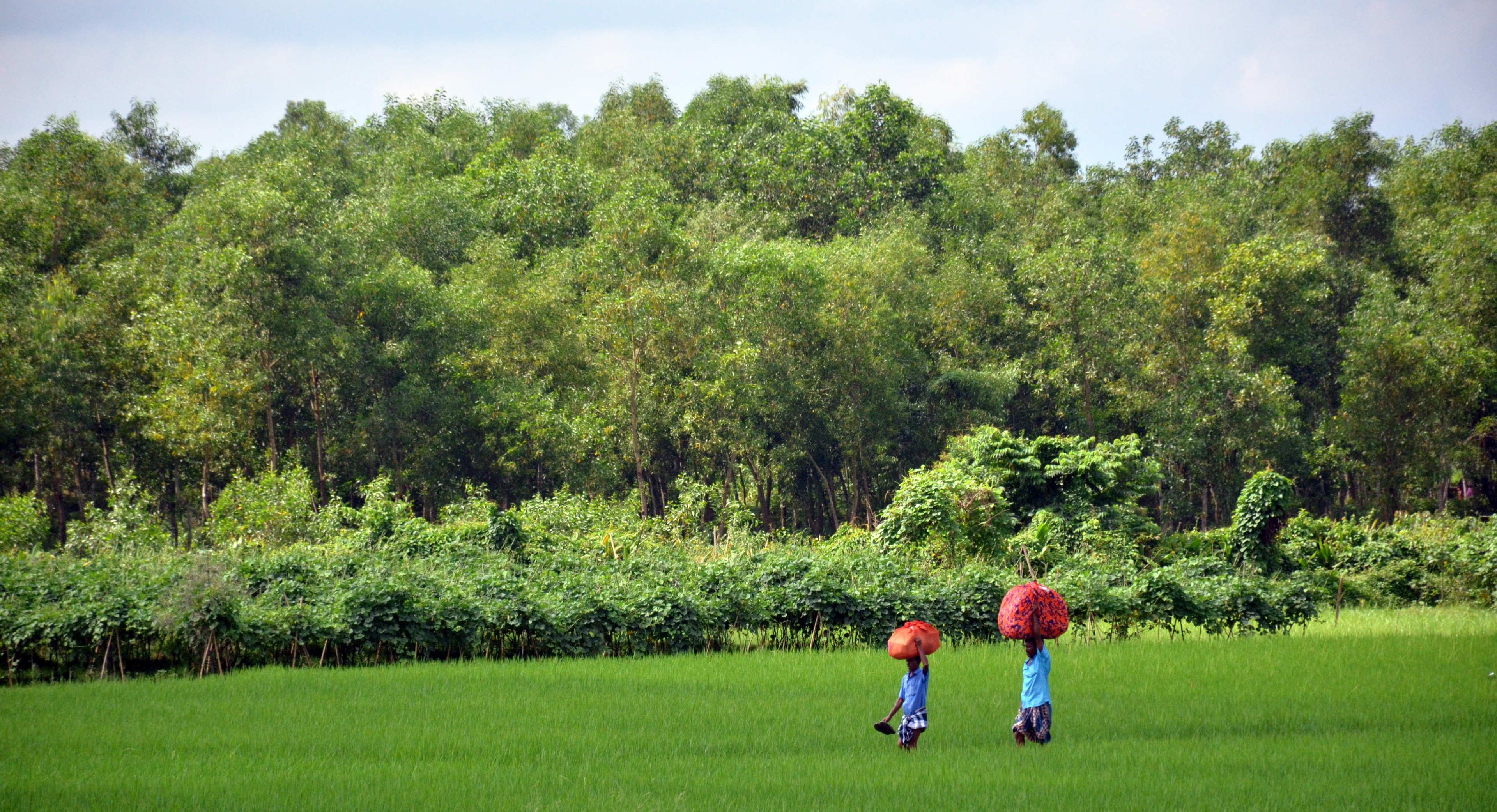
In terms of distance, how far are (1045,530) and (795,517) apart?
18683 millimetres

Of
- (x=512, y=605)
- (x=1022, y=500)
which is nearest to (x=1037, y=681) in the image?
(x=512, y=605)

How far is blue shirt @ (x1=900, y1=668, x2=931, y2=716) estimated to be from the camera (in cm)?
892

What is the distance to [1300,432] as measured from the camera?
35.9 m

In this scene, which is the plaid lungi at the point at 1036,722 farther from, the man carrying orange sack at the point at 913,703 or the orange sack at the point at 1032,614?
the man carrying orange sack at the point at 913,703

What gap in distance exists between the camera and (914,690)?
8969 mm

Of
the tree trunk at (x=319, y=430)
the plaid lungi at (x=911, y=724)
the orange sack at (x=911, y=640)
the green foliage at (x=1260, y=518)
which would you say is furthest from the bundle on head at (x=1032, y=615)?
the tree trunk at (x=319, y=430)

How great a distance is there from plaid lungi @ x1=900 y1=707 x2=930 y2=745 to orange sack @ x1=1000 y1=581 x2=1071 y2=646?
918 mm

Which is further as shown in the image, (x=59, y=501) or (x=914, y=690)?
(x=59, y=501)

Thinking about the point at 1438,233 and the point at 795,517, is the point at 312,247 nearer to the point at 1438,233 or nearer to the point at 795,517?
the point at 795,517

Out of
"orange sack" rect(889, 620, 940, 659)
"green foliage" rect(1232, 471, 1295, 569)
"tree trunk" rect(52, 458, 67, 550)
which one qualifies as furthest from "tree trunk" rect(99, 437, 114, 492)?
"orange sack" rect(889, 620, 940, 659)

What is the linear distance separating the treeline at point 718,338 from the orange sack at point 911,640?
2142 centimetres

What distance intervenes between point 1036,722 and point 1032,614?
3.34 feet

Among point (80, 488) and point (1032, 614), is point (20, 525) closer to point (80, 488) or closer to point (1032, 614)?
point (80, 488)

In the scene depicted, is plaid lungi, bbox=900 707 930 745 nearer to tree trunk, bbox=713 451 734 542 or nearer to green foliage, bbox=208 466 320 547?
green foliage, bbox=208 466 320 547
